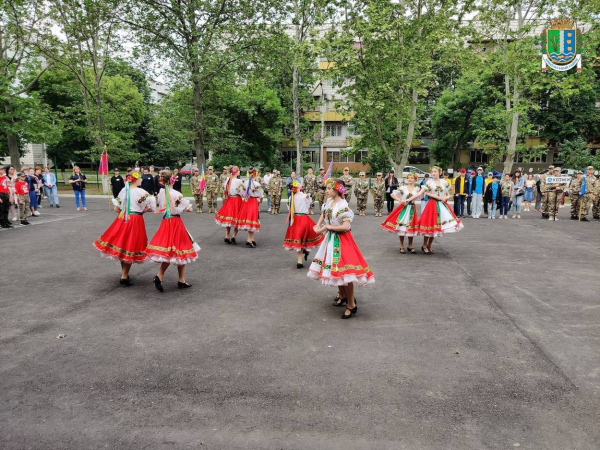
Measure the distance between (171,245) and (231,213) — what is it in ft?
15.1

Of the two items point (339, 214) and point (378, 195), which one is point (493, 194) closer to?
point (378, 195)

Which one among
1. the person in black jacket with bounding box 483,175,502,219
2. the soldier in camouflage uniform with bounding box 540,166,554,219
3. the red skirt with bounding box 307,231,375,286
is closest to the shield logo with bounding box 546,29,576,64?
the soldier in camouflage uniform with bounding box 540,166,554,219

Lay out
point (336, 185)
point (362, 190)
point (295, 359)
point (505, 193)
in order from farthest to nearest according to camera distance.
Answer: point (362, 190)
point (505, 193)
point (336, 185)
point (295, 359)

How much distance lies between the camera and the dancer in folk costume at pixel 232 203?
11836 millimetres

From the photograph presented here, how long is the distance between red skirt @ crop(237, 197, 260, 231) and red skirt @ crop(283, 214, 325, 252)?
231cm

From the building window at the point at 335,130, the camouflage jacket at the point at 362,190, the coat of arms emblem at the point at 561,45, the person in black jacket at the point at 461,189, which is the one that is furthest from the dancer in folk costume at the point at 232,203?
the building window at the point at 335,130

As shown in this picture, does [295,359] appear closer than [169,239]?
Yes

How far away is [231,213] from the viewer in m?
12.0

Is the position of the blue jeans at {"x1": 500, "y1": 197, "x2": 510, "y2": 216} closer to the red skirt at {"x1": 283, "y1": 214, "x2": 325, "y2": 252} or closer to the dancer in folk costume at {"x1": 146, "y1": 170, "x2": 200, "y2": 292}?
the red skirt at {"x1": 283, "y1": 214, "x2": 325, "y2": 252}

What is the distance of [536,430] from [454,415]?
2.13 feet

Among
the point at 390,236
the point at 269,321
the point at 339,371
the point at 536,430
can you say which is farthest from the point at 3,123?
the point at 536,430

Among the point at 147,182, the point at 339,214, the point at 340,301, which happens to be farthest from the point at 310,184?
the point at 339,214

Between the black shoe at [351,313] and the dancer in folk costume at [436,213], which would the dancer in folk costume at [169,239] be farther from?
the dancer in folk costume at [436,213]

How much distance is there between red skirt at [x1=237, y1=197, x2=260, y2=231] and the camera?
11.8 meters
